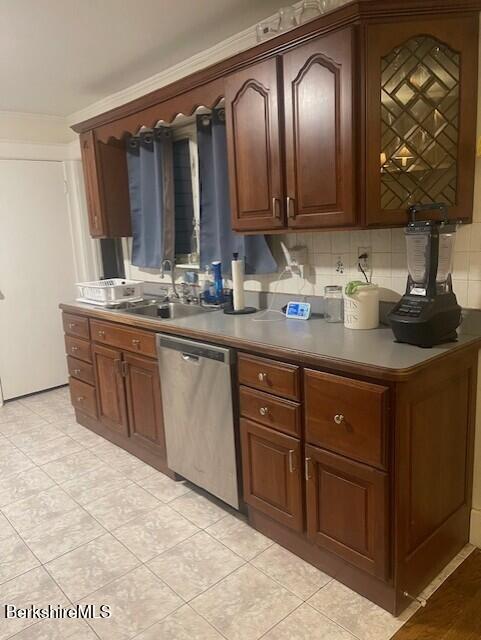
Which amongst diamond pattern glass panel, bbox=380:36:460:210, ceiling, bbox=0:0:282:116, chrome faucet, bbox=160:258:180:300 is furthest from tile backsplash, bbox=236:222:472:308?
ceiling, bbox=0:0:282:116

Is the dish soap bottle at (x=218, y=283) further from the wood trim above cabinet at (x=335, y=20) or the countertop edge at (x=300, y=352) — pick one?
the wood trim above cabinet at (x=335, y=20)

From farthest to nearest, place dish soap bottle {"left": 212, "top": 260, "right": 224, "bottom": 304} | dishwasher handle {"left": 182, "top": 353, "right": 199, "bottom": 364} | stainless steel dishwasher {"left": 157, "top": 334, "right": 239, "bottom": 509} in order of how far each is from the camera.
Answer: dish soap bottle {"left": 212, "top": 260, "right": 224, "bottom": 304}, dishwasher handle {"left": 182, "top": 353, "right": 199, "bottom": 364}, stainless steel dishwasher {"left": 157, "top": 334, "right": 239, "bottom": 509}

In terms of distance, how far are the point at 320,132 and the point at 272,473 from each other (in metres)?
→ 1.45

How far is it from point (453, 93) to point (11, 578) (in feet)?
8.79

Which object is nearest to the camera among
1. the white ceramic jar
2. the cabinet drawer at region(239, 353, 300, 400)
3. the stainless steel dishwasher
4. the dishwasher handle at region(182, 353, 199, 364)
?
the cabinet drawer at region(239, 353, 300, 400)

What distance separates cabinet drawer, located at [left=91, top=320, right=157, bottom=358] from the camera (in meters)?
2.69

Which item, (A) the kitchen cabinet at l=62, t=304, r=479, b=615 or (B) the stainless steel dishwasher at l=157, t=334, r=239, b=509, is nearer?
(A) the kitchen cabinet at l=62, t=304, r=479, b=615

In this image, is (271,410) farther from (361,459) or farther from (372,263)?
(372,263)

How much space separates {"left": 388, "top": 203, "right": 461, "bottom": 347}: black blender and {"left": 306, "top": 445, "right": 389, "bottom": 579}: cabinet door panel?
0.53 meters

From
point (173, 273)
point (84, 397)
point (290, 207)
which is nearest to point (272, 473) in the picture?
point (290, 207)

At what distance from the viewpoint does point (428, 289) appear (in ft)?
6.00

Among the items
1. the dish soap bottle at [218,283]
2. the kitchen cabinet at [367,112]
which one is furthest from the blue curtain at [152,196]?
the kitchen cabinet at [367,112]

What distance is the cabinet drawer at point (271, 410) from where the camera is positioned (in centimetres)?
192

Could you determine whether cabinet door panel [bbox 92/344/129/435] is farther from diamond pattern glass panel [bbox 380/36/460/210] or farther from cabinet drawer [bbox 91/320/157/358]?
diamond pattern glass panel [bbox 380/36/460/210]
